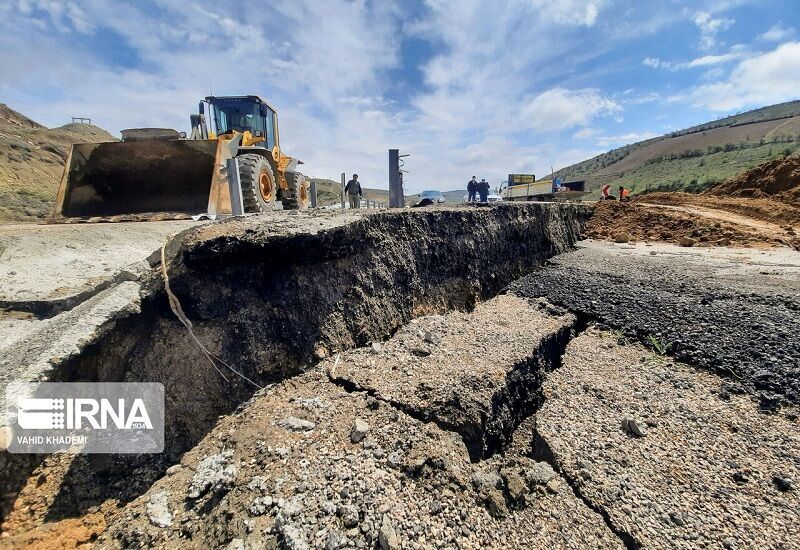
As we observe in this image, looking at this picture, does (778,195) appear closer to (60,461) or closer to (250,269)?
(250,269)

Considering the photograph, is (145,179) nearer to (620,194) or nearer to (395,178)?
(395,178)

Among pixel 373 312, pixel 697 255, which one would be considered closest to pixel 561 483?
pixel 373 312

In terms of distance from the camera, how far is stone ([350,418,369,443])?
2.40m

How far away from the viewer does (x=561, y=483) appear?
8.29ft

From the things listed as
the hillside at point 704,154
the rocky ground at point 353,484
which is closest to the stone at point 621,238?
A: the rocky ground at point 353,484

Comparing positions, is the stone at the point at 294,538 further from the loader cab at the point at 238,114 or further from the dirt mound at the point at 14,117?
the dirt mound at the point at 14,117

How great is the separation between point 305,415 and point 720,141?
58644mm

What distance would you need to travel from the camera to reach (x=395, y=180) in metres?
7.32

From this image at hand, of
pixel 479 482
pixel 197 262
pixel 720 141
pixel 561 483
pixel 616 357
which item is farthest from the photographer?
pixel 720 141

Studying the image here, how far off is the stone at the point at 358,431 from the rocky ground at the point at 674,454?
4.85 ft

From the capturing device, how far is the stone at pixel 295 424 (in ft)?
7.90

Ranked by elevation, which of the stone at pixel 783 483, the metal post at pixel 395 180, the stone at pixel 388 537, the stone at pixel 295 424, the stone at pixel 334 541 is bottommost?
the stone at pixel 783 483

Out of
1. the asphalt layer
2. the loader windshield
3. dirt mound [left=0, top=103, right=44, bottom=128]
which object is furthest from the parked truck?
dirt mound [left=0, top=103, right=44, bottom=128]

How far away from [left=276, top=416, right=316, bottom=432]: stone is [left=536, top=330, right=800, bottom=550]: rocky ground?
1.86 m
